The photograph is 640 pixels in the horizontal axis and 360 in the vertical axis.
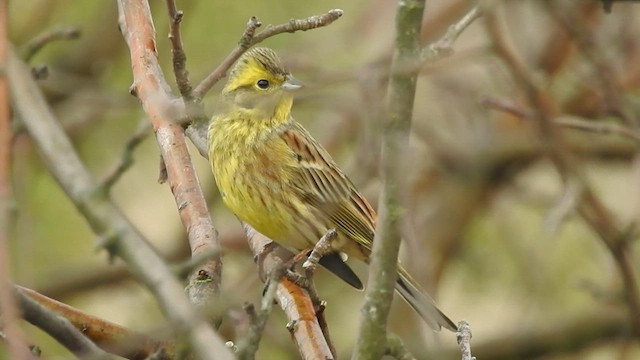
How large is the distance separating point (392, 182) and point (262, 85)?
9.47 ft

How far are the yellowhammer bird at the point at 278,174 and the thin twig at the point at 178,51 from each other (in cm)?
92

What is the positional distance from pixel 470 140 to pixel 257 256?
3052 millimetres

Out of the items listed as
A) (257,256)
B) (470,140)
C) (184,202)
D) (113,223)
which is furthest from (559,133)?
(113,223)

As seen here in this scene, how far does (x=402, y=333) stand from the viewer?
6.29m

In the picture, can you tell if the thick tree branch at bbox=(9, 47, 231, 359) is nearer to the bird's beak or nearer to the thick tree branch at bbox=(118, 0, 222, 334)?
the thick tree branch at bbox=(118, 0, 222, 334)

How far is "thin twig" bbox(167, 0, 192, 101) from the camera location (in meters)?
3.45

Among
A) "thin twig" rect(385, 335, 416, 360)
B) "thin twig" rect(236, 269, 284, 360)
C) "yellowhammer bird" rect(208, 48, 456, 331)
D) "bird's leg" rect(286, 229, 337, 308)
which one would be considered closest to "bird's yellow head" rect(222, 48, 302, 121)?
"yellowhammer bird" rect(208, 48, 456, 331)

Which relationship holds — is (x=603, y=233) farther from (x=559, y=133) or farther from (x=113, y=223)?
(x=113, y=223)

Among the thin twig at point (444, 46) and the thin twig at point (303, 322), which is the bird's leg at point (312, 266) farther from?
the thin twig at point (444, 46)

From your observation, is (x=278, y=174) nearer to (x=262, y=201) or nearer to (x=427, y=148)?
(x=262, y=201)

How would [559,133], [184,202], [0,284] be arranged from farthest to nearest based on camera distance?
[559,133]
[184,202]
[0,284]

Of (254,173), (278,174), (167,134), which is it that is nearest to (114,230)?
(167,134)

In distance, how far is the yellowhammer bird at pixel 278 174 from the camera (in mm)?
4570

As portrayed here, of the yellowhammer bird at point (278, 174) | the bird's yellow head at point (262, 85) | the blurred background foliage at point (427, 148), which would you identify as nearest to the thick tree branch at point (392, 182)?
the yellowhammer bird at point (278, 174)
